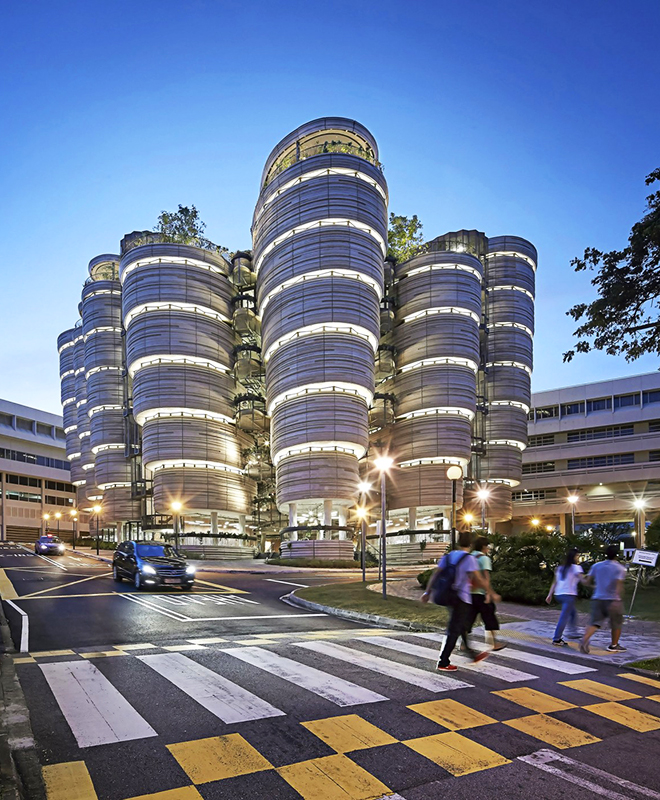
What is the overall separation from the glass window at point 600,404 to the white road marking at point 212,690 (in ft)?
268

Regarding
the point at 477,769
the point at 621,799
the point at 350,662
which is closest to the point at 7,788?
the point at 477,769

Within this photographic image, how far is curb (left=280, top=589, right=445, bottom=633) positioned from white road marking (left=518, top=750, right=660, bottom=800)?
339 inches

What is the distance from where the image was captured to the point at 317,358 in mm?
58375

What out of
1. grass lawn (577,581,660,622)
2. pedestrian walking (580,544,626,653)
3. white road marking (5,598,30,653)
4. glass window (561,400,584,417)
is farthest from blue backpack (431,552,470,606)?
glass window (561,400,584,417)

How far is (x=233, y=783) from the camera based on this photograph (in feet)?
18.0

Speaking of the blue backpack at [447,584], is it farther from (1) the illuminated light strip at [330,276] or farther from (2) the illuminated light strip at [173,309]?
(2) the illuminated light strip at [173,309]

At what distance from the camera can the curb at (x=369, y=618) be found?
15375mm

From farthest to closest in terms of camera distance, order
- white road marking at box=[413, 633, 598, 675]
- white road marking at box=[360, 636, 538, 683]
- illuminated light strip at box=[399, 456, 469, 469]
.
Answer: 1. illuminated light strip at box=[399, 456, 469, 469]
2. white road marking at box=[413, 633, 598, 675]
3. white road marking at box=[360, 636, 538, 683]

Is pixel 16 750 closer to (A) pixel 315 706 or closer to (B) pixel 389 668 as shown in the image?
(A) pixel 315 706

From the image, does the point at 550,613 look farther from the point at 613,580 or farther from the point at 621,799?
the point at 621,799

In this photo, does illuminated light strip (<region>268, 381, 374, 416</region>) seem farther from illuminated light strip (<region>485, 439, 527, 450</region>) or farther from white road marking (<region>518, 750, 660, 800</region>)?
white road marking (<region>518, 750, 660, 800</region>)

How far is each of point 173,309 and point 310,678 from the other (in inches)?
2442

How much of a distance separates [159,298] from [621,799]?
65674 mm

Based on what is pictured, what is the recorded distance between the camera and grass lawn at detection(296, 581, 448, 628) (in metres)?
16.2
